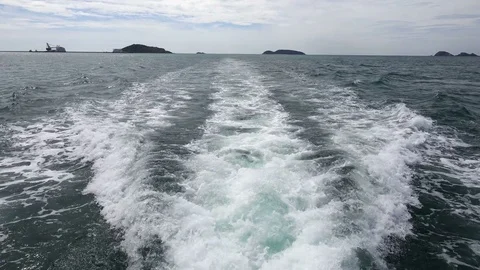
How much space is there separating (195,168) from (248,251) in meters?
3.56

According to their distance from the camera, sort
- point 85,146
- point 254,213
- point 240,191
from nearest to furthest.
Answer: point 254,213 → point 240,191 → point 85,146

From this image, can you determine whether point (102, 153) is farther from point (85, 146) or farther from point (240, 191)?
point (240, 191)

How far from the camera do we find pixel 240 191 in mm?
6770

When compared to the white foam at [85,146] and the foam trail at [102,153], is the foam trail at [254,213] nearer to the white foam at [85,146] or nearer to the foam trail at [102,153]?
the foam trail at [102,153]

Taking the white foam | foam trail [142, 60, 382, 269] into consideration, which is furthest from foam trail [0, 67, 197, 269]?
foam trail [142, 60, 382, 269]

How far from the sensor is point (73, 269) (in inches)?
189

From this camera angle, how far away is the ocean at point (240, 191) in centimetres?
510

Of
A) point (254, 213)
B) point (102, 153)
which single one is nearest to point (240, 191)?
point (254, 213)

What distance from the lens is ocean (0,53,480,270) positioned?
5.10m

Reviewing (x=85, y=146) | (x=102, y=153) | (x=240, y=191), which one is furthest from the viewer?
(x=85, y=146)

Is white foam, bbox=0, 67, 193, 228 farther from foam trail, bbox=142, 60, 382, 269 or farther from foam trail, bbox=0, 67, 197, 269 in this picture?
foam trail, bbox=142, 60, 382, 269

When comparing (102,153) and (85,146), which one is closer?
(102,153)

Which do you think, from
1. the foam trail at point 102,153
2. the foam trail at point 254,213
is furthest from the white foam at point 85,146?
the foam trail at point 254,213

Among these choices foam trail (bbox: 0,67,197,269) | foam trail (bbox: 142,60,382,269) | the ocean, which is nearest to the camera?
foam trail (bbox: 142,60,382,269)
